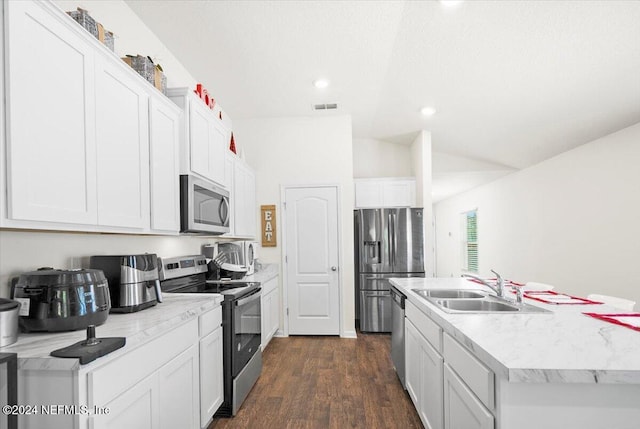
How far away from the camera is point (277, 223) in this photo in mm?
4496

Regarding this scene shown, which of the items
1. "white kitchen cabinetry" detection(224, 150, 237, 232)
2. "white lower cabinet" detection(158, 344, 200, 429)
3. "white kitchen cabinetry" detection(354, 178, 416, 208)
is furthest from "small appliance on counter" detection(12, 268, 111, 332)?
"white kitchen cabinetry" detection(354, 178, 416, 208)

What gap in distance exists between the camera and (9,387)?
103cm

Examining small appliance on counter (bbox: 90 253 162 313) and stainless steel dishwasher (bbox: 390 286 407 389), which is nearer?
small appliance on counter (bbox: 90 253 162 313)

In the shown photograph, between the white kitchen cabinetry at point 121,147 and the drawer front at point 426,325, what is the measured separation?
67.9 inches

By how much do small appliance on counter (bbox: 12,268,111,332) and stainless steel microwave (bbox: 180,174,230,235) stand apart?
104cm

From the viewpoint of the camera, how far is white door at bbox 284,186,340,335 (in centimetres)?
441

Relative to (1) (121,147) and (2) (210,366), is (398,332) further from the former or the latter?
(1) (121,147)

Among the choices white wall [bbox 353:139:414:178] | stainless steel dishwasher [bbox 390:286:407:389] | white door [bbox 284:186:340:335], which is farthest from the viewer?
white wall [bbox 353:139:414:178]

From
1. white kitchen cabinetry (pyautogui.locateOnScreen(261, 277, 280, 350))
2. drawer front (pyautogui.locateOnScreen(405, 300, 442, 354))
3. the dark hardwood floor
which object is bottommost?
the dark hardwood floor

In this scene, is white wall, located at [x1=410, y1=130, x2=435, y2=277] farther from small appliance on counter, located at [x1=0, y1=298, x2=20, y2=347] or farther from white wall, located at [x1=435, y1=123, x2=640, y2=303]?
small appliance on counter, located at [x1=0, y1=298, x2=20, y2=347]

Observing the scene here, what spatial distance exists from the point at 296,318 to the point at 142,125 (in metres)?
3.21

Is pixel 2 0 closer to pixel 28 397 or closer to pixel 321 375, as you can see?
pixel 28 397

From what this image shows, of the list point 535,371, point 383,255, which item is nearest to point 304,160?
point 383,255

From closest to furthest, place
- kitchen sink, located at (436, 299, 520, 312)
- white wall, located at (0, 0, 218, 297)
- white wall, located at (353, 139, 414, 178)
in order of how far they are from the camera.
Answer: white wall, located at (0, 0, 218, 297) → kitchen sink, located at (436, 299, 520, 312) → white wall, located at (353, 139, 414, 178)
